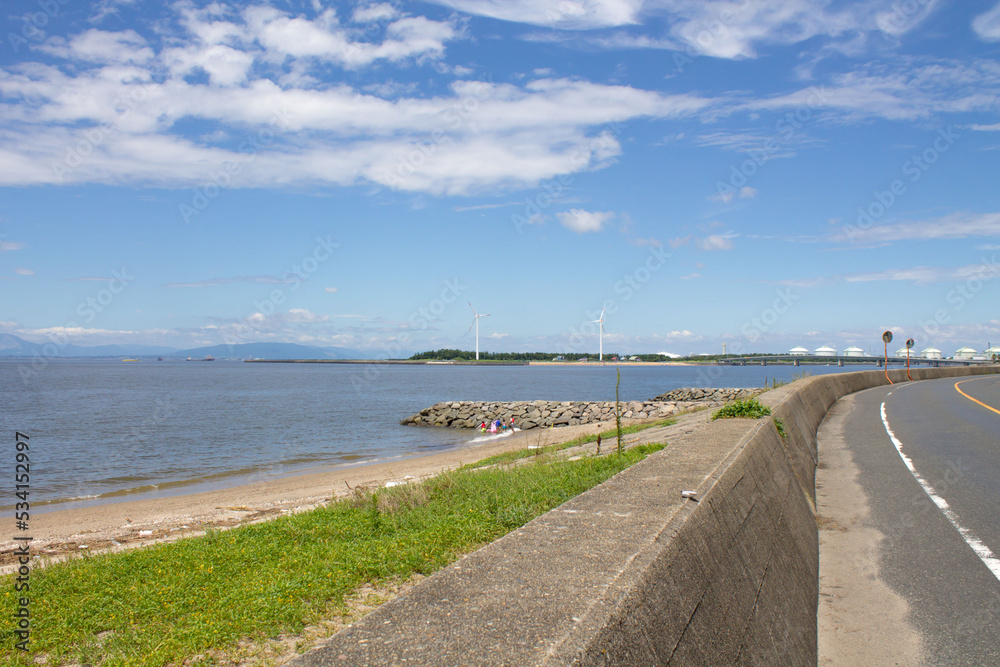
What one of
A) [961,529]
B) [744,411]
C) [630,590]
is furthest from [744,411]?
[630,590]

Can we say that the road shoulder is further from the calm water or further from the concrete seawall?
the calm water

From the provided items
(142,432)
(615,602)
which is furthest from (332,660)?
(142,432)

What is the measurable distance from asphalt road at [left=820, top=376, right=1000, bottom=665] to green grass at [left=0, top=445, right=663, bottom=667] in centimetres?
335

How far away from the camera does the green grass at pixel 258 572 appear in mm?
4508

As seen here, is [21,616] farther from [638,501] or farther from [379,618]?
[638,501]

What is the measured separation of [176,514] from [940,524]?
49.1 feet

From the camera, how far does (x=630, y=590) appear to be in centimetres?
292

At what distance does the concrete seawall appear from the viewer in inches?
102

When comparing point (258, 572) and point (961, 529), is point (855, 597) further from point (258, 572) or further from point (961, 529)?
point (258, 572)

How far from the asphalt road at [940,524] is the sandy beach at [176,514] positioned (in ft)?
24.8

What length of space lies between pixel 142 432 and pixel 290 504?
959 inches

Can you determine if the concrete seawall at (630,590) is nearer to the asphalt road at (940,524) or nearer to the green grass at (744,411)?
the asphalt road at (940,524)

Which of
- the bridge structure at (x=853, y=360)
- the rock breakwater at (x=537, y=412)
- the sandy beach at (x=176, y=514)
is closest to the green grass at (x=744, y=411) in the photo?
the sandy beach at (x=176, y=514)

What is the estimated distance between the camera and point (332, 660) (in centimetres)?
251
